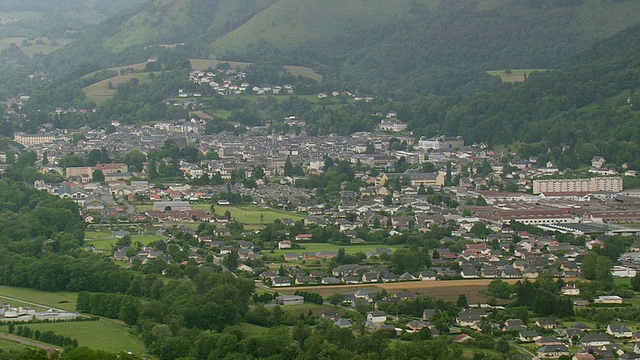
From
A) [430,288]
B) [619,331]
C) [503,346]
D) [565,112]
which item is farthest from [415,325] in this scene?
[565,112]

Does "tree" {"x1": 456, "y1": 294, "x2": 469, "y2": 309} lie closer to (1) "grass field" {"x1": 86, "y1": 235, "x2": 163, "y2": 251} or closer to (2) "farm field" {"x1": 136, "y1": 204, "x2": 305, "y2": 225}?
(1) "grass field" {"x1": 86, "y1": 235, "x2": 163, "y2": 251}

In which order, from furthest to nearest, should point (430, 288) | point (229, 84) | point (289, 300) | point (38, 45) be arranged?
1. point (38, 45)
2. point (229, 84)
3. point (430, 288)
4. point (289, 300)

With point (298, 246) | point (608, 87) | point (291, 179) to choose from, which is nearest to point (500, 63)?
point (608, 87)

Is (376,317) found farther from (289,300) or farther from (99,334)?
(99,334)

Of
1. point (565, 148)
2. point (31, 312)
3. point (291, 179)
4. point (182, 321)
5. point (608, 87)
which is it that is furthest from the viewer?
point (608, 87)

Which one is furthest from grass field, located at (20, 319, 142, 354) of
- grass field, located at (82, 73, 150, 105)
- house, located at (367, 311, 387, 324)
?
grass field, located at (82, 73, 150, 105)

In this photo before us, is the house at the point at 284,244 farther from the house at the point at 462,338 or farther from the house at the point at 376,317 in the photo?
the house at the point at 462,338

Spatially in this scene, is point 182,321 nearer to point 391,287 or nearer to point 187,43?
point 391,287
